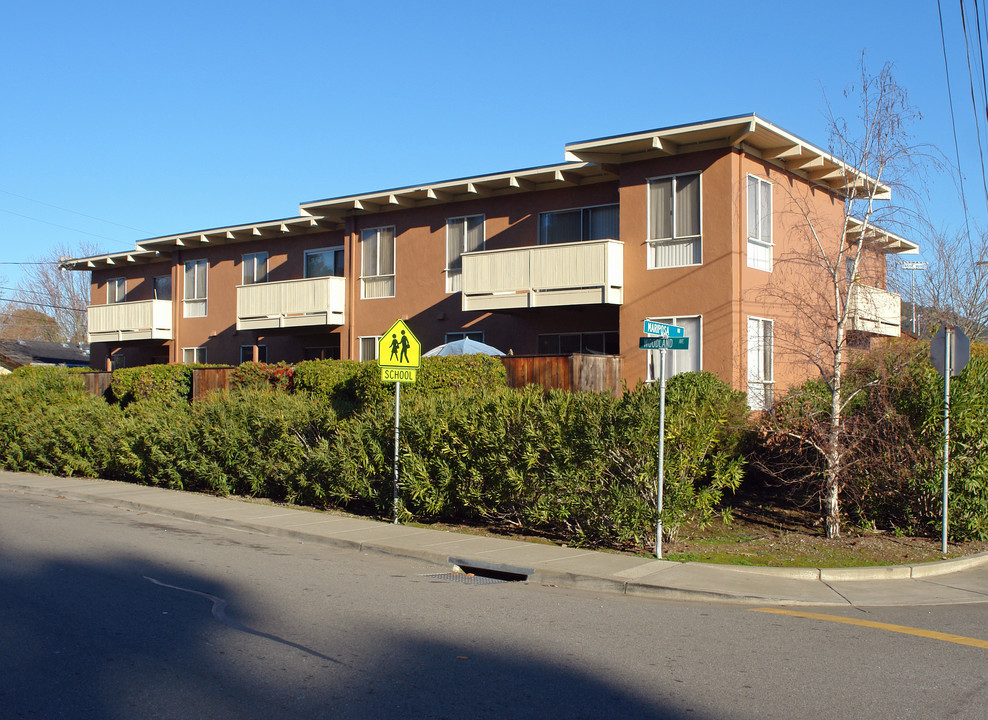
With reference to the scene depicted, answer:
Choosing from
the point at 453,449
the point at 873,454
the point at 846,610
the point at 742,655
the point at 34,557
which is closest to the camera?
the point at 742,655

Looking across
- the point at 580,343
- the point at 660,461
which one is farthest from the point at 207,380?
the point at 660,461

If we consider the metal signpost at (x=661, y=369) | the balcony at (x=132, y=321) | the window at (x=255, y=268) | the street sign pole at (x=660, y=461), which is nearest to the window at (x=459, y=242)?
the window at (x=255, y=268)

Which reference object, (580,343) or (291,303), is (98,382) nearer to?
(291,303)

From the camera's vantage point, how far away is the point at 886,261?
1288 centimetres

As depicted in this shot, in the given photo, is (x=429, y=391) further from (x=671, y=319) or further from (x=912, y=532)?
(x=912, y=532)

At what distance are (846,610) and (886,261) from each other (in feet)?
20.8

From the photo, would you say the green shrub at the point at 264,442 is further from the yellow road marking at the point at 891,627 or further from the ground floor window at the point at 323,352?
the ground floor window at the point at 323,352

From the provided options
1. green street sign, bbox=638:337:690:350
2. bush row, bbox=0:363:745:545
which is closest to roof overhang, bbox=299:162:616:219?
bush row, bbox=0:363:745:545

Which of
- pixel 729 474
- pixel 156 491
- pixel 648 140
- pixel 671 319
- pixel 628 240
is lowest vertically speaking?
pixel 156 491

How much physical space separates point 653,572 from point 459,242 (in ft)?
53.9

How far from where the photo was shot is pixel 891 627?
25.3 ft

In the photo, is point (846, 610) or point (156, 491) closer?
point (846, 610)

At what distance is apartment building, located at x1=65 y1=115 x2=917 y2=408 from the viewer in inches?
752

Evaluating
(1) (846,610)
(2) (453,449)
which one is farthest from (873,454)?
(2) (453,449)
